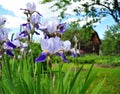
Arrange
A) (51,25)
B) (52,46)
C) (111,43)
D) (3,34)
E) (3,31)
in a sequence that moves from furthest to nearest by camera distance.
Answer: (111,43) < (3,31) < (3,34) < (51,25) < (52,46)

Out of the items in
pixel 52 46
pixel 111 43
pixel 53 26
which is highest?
Answer: pixel 53 26

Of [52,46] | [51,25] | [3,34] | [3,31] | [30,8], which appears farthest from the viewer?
[30,8]

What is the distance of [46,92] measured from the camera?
3.74m

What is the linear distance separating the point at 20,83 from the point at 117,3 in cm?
2706

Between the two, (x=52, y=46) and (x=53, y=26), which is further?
(x=53, y=26)

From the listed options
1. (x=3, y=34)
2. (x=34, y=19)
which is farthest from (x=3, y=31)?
(x=34, y=19)

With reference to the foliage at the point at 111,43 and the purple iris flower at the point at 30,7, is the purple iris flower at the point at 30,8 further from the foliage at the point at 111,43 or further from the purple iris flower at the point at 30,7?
the foliage at the point at 111,43

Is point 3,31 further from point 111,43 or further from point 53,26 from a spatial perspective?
point 111,43

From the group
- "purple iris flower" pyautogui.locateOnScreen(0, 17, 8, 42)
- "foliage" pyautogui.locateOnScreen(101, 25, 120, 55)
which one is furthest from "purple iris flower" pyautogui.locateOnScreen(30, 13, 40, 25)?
"foliage" pyautogui.locateOnScreen(101, 25, 120, 55)

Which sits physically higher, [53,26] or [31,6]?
[31,6]

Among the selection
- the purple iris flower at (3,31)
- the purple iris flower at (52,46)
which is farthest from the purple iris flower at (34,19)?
the purple iris flower at (52,46)

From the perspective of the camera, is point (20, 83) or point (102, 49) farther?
point (102, 49)

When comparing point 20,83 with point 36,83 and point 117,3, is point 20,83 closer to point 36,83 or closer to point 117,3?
point 36,83

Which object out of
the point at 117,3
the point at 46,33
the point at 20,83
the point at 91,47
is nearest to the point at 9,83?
the point at 20,83
